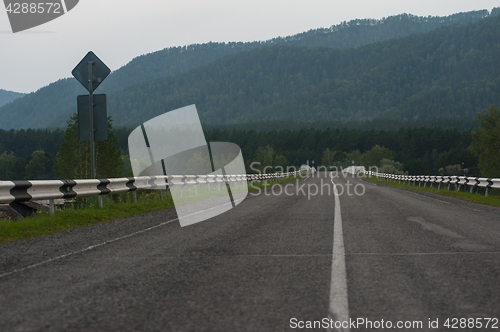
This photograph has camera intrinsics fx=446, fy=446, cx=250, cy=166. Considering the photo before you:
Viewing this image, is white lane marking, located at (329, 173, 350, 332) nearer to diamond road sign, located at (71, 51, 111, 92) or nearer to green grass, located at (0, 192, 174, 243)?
green grass, located at (0, 192, 174, 243)

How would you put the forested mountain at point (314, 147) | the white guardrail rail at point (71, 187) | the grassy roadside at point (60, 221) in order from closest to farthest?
the grassy roadside at point (60, 221) → the white guardrail rail at point (71, 187) → the forested mountain at point (314, 147)

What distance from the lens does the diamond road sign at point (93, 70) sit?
1304 cm

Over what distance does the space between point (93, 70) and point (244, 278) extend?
34.3 ft

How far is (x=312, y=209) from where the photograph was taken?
1245cm

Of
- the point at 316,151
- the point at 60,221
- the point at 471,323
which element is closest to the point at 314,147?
the point at 316,151

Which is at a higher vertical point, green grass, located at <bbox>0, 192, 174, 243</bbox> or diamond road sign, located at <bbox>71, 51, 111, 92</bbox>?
diamond road sign, located at <bbox>71, 51, 111, 92</bbox>

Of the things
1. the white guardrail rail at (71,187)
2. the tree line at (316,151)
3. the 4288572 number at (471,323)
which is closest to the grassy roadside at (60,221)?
the white guardrail rail at (71,187)

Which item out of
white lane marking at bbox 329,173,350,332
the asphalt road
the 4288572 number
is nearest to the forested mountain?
the asphalt road

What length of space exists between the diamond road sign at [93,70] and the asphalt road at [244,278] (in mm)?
6131

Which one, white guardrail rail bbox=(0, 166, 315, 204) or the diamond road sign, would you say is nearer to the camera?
white guardrail rail bbox=(0, 166, 315, 204)

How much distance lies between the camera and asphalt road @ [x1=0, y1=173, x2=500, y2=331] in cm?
341

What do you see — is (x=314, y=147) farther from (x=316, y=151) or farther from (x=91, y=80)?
(x=91, y=80)

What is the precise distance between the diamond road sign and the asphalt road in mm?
6131

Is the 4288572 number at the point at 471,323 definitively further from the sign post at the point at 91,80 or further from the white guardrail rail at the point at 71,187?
the sign post at the point at 91,80
